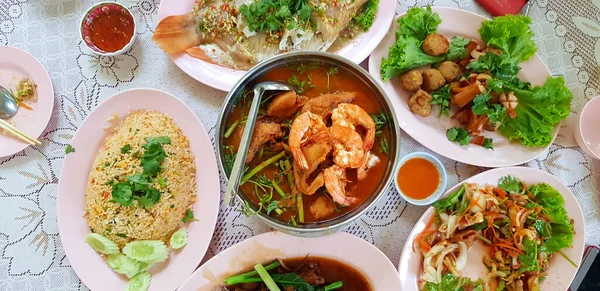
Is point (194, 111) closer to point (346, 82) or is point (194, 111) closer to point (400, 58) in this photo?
point (346, 82)

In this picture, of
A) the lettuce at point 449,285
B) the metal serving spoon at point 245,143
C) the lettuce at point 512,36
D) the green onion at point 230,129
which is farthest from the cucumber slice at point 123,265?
the lettuce at point 512,36

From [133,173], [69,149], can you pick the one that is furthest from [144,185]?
[69,149]

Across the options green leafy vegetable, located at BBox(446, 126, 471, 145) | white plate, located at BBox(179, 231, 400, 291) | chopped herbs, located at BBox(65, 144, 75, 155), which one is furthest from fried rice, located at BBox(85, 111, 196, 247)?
green leafy vegetable, located at BBox(446, 126, 471, 145)

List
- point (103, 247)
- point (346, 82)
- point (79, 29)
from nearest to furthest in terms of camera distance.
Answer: point (346, 82) < point (103, 247) < point (79, 29)

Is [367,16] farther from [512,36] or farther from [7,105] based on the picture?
[7,105]

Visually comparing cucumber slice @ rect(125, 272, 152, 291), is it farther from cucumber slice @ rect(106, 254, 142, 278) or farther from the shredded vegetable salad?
the shredded vegetable salad

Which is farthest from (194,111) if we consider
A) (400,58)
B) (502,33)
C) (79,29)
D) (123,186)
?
(502,33)

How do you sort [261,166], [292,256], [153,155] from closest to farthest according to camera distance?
[261,166], [153,155], [292,256]
